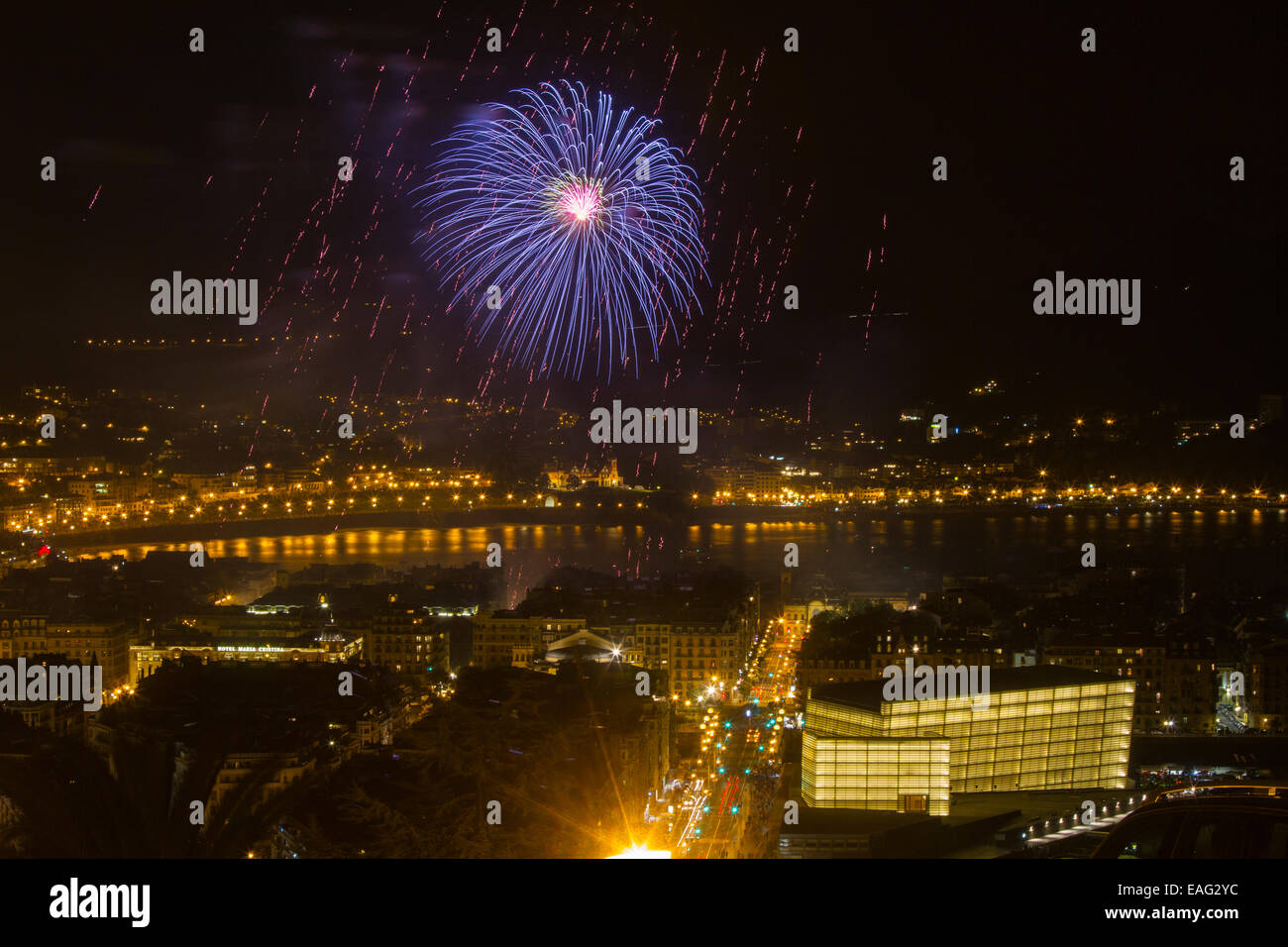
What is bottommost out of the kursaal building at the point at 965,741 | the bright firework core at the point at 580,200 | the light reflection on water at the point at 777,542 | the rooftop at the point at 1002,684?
the kursaal building at the point at 965,741

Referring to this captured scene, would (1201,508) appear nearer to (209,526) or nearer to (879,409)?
(879,409)

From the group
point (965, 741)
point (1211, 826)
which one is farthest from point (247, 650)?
point (1211, 826)

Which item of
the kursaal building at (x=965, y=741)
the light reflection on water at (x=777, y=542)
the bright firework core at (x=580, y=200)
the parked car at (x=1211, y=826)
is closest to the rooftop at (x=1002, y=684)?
the kursaal building at (x=965, y=741)

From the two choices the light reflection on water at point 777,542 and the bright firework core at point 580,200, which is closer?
the bright firework core at point 580,200

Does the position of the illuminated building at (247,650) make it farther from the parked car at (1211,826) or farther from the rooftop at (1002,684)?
the parked car at (1211,826)

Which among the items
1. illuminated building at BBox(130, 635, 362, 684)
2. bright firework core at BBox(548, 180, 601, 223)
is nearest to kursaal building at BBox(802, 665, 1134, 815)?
bright firework core at BBox(548, 180, 601, 223)

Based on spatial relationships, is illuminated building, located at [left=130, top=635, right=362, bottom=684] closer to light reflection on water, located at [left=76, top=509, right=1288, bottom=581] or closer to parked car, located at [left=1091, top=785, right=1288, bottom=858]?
light reflection on water, located at [left=76, top=509, right=1288, bottom=581]
